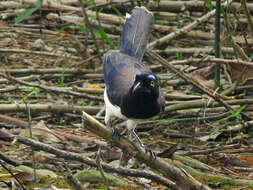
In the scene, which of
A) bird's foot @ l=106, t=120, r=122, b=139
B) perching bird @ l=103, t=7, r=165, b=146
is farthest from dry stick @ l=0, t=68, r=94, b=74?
bird's foot @ l=106, t=120, r=122, b=139

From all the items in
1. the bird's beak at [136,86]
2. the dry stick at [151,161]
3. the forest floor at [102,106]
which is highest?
the bird's beak at [136,86]

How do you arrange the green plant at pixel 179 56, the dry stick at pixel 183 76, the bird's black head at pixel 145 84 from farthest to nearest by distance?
the green plant at pixel 179 56, the dry stick at pixel 183 76, the bird's black head at pixel 145 84

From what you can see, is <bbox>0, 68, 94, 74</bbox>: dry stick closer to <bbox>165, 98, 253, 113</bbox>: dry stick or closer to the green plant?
the green plant

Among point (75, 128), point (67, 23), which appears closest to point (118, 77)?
point (75, 128)

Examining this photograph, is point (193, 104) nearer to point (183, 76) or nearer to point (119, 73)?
point (183, 76)

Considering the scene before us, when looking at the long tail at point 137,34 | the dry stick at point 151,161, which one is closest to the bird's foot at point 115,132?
the dry stick at point 151,161

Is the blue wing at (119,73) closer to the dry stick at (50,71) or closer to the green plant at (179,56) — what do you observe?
the dry stick at (50,71)

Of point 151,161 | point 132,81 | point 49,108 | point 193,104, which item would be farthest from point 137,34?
point 151,161

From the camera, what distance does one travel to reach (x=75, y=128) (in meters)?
4.79

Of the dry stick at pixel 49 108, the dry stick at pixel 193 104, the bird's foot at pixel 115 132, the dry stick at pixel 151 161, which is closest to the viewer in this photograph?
the dry stick at pixel 151 161

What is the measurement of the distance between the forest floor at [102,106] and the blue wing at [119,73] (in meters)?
0.37

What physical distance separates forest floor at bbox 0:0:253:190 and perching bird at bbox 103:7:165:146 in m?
0.19

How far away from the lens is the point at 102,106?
508cm

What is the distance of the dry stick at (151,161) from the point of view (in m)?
2.67
